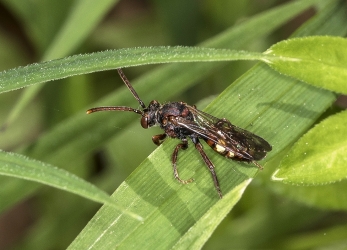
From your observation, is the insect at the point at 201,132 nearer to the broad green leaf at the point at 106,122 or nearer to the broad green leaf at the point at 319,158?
the broad green leaf at the point at 106,122

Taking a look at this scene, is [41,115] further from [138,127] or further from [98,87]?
[138,127]

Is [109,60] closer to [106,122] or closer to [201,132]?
[201,132]

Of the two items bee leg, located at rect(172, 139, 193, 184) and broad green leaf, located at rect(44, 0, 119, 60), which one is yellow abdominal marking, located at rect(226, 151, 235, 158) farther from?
broad green leaf, located at rect(44, 0, 119, 60)

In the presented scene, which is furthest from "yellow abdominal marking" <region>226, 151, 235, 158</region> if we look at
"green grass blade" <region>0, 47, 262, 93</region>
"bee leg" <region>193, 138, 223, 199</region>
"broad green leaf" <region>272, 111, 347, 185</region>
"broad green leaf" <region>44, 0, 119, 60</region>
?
"broad green leaf" <region>44, 0, 119, 60</region>

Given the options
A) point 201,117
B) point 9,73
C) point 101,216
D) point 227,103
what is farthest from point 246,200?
point 9,73

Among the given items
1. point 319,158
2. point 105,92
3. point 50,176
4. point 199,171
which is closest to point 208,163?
point 199,171

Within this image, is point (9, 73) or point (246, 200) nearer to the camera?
point (9, 73)

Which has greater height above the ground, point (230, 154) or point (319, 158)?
point (230, 154)
